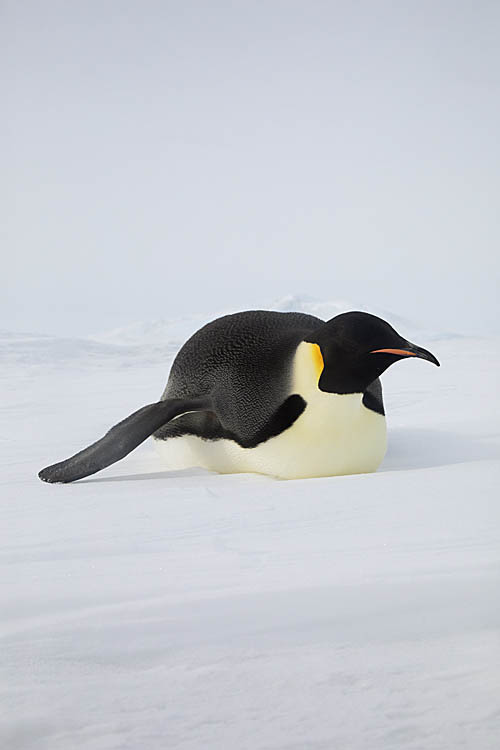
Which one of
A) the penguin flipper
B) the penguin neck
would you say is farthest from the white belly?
the penguin flipper

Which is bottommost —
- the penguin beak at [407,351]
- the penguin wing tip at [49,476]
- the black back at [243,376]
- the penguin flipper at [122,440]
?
the penguin wing tip at [49,476]

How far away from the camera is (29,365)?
3955 millimetres

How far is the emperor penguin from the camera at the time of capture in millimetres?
1349

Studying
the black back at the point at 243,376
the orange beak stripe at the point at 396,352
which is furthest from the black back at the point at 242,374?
the orange beak stripe at the point at 396,352

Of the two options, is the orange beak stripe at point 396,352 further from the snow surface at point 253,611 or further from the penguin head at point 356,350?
the snow surface at point 253,611

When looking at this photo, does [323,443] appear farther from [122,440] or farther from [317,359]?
[122,440]

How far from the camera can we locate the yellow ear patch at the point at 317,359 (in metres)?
1.36

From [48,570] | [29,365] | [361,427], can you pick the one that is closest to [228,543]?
[48,570]

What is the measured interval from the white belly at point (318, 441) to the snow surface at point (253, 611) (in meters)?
0.05

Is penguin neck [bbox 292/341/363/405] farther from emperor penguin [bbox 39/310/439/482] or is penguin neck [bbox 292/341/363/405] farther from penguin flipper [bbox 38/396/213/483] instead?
penguin flipper [bbox 38/396/213/483]

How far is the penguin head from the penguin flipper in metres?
0.25

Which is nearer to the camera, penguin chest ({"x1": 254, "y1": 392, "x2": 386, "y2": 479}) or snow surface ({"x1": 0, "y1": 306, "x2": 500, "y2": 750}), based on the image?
snow surface ({"x1": 0, "y1": 306, "x2": 500, "y2": 750})

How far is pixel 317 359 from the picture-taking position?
4.47 feet

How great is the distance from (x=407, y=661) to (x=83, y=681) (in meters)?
0.26
